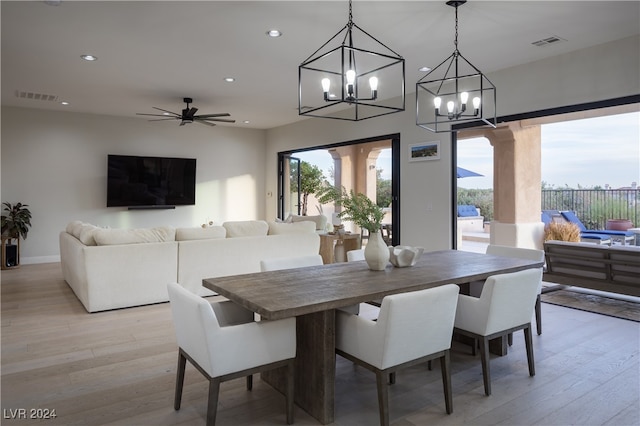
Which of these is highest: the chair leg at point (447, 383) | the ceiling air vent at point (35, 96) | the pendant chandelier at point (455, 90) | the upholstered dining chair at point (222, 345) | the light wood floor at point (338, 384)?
the ceiling air vent at point (35, 96)

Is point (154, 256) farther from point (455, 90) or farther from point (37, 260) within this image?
point (37, 260)

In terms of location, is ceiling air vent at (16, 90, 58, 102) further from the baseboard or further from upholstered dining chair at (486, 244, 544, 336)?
upholstered dining chair at (486, 244, 544, 336)

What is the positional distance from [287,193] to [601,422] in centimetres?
786

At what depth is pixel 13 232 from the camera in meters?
6.88

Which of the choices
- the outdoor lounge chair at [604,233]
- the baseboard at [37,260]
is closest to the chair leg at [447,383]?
the outdoor lounge chair at [604,233]

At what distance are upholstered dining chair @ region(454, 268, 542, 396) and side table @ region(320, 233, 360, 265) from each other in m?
4.42

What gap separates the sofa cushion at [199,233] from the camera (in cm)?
482

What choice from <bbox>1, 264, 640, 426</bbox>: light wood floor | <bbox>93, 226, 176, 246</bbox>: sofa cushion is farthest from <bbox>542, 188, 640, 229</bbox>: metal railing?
<bbox>93, 226, 176, 246</bbox>: sofa cushion

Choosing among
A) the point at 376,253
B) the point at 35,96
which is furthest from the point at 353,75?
the point at 35,96

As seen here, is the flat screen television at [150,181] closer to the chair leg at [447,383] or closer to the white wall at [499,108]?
the white wall at [499,108]

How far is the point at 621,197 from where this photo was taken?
734 centimetres

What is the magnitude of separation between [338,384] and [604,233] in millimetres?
6703

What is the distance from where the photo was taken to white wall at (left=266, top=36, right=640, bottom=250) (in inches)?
167

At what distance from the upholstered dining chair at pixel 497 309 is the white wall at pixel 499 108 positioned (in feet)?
9.10
